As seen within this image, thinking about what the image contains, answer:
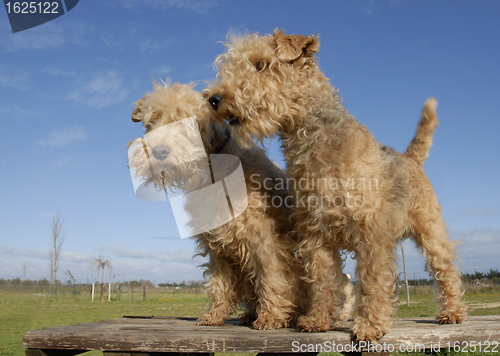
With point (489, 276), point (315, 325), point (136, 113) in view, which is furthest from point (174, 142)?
point (489, 276)

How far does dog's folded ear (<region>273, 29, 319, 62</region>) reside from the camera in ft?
11.7

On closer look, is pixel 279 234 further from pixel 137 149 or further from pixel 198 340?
pixel 137 149

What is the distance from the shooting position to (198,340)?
325cm

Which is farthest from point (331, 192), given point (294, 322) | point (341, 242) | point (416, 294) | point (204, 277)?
point (416, 294)

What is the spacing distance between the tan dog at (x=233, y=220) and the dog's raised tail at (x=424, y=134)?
6.21ft

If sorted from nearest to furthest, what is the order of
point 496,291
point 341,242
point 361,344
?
point 361,344 → point 341,242 → point 496,291

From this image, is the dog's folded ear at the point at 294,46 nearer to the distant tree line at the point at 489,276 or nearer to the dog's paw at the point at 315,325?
the dog's paw at the point at 315,325

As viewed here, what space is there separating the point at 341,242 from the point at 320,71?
186cm

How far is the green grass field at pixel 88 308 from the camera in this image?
16786 mm

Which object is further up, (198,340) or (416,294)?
(198,340)

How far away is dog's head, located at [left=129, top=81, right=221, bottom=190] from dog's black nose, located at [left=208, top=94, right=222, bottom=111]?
0.46m

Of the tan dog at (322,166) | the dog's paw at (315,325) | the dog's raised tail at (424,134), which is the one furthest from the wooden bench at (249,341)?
the dog's raised tail at (424,134)

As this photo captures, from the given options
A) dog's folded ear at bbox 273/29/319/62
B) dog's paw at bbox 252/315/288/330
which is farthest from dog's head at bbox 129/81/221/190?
dog's paw at bbox 252/315/288/330

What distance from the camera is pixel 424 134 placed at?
4.79 meters
